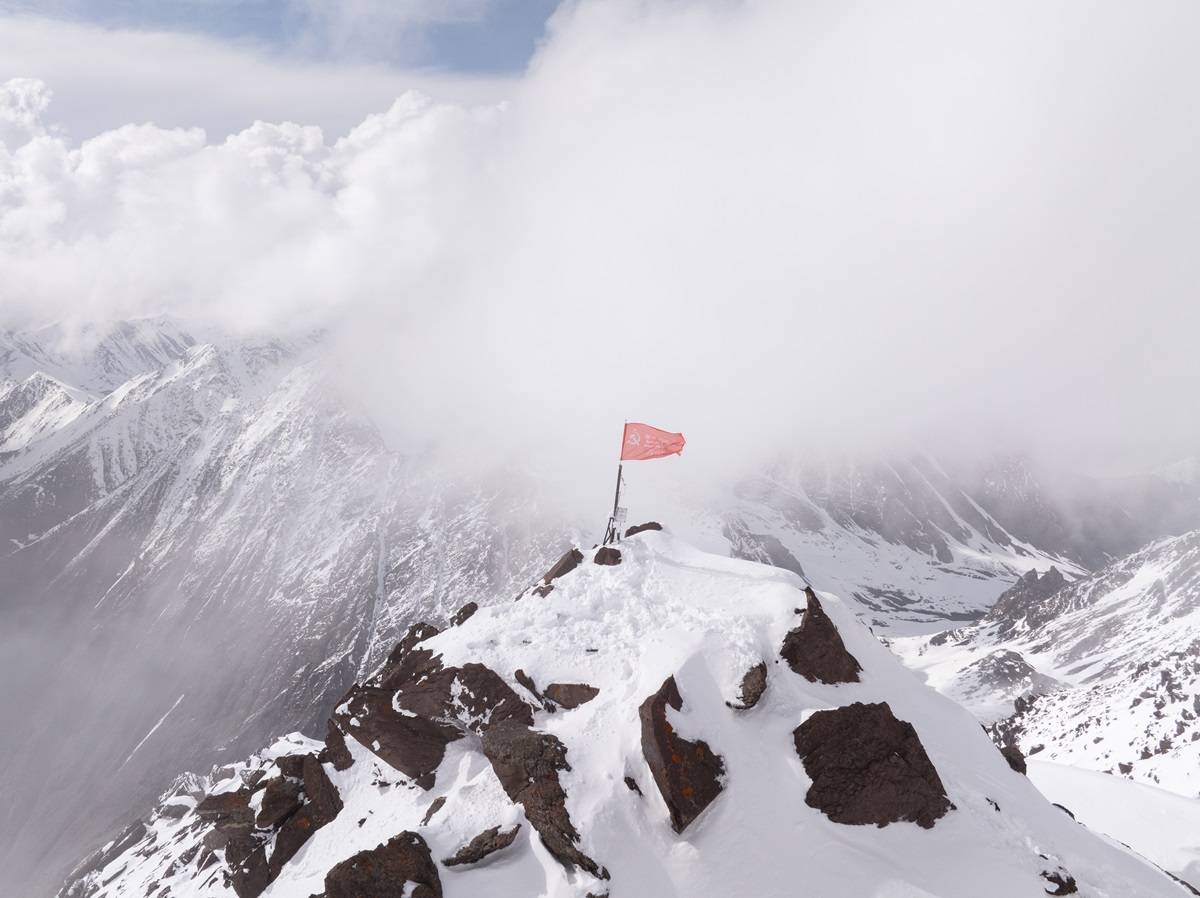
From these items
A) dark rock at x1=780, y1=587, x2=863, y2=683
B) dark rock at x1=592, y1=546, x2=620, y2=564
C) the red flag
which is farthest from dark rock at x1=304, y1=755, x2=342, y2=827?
the red flag

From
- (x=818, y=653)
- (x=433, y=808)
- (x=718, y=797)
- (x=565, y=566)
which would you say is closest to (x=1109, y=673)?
(x=818, y=653)

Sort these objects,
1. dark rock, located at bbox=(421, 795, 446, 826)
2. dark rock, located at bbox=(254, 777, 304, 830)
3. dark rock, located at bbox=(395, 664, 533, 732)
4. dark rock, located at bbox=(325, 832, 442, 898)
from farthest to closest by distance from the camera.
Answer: dark rock, located at bbox=(254, 777, 304, 830), dark rock, located at bbox=(395, 664, 533, 732), dark rock, located at bbox=(421, 795, 446, 826), dark rock, located at bbox=(325, 832, 442, 898)

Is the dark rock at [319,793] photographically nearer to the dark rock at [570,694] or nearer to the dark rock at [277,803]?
the dark rock at [277,803]

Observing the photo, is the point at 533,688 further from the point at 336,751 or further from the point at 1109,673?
the point at 1109,673

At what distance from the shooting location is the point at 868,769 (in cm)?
2139

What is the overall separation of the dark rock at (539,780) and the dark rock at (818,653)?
31.3ft

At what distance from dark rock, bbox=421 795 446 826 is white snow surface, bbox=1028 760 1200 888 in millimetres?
32865

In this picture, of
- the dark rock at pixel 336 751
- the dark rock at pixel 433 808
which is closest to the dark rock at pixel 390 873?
the dark rock at pixel 433 808

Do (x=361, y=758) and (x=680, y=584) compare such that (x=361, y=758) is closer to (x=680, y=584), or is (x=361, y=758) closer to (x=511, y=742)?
(x=511, y=742)

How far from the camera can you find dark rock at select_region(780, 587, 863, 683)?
82.1 feet

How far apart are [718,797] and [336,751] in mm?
17401

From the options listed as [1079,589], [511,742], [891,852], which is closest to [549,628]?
[511,742]

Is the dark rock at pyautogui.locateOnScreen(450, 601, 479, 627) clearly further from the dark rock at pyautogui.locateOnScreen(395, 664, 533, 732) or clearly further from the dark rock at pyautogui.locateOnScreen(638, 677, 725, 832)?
the dark rock at pyautogui.locateOnScreen(638, 677, 725, 832)

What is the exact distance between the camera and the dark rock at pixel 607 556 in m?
32.0
